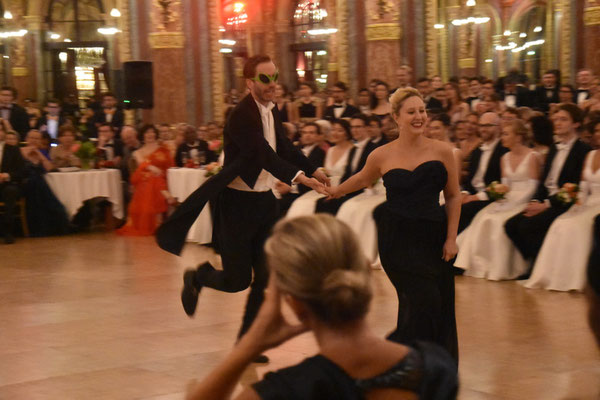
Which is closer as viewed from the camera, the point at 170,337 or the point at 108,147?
the point at 170,337

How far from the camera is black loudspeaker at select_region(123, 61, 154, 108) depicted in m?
14.5

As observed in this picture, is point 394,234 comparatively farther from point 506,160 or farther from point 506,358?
point 506,160

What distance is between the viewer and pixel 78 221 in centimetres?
1265

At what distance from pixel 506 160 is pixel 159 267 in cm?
342

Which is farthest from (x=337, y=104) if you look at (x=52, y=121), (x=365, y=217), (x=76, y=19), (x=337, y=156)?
(x=76, y=19)

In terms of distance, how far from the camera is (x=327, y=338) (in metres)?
1.91

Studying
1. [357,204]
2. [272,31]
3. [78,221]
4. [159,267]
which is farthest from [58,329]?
[272,31]

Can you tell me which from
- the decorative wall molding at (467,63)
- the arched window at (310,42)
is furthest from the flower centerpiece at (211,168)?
the decorative wall molding at (467,63)

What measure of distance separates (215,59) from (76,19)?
6227mm

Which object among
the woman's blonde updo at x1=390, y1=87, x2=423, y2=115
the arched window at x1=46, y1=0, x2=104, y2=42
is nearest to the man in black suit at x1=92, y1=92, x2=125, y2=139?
the arched window at x1=46, y1=0, x2=104, y2=42

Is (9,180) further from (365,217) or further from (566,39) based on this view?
(566,39)

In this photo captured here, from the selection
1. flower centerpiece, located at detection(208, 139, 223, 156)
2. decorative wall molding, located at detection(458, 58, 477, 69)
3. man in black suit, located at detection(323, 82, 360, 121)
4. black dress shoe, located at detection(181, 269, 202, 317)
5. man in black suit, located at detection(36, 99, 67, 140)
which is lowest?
black dress shoe, located at detection(181, 269, 202, 317)

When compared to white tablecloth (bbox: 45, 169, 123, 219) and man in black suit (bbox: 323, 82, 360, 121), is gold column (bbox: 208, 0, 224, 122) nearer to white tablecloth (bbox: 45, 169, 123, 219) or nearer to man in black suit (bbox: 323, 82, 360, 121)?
man in black suit (bbox: 323, 82, 360, 121)

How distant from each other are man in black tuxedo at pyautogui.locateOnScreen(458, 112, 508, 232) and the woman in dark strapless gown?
4.15m
